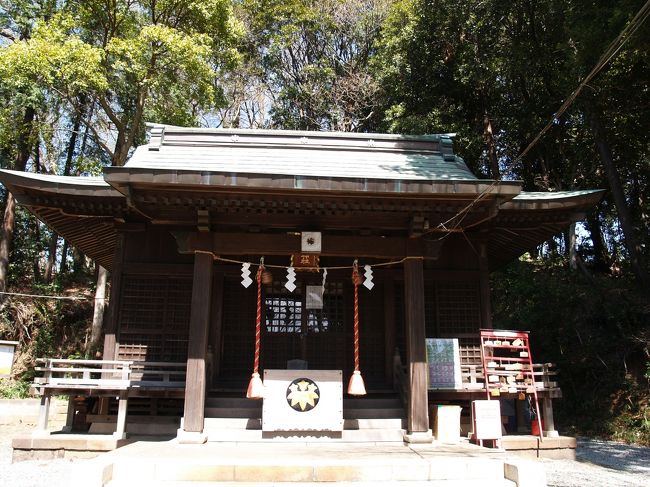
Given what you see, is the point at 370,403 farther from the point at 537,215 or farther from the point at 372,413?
the point at 537,215

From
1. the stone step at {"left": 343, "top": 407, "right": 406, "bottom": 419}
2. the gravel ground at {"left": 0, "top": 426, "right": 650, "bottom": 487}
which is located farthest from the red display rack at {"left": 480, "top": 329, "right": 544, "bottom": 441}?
the stone step at {"left": 343, "top": 407, "right": 406, "bottom": 419}

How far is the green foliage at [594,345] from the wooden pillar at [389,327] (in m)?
6.47

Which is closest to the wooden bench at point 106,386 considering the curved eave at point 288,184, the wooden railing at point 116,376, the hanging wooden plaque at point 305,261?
the wooden railing at point 116,376

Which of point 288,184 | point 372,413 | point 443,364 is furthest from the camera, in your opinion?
point 443,364

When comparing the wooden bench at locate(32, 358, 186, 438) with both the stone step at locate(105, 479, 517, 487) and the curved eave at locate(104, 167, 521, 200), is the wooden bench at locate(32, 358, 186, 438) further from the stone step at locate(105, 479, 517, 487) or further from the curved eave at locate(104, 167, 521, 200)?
the curved eave at locate(104, 167, 521, 200)

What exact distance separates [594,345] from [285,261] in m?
9.85

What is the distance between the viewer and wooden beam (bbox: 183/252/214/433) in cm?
765

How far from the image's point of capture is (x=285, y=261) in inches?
404

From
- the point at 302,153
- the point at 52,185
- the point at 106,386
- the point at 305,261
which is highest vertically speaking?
the point at 302,153

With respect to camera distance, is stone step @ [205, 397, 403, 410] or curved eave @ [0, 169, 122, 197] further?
stone step @ [205, 397, 403, 410]

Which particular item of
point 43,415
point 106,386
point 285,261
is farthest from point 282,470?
point 43,415

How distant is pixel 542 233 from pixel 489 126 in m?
12.4

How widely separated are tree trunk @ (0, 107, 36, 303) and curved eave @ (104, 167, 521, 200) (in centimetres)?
1557

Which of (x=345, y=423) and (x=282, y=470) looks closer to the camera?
(x=282, y=470)
